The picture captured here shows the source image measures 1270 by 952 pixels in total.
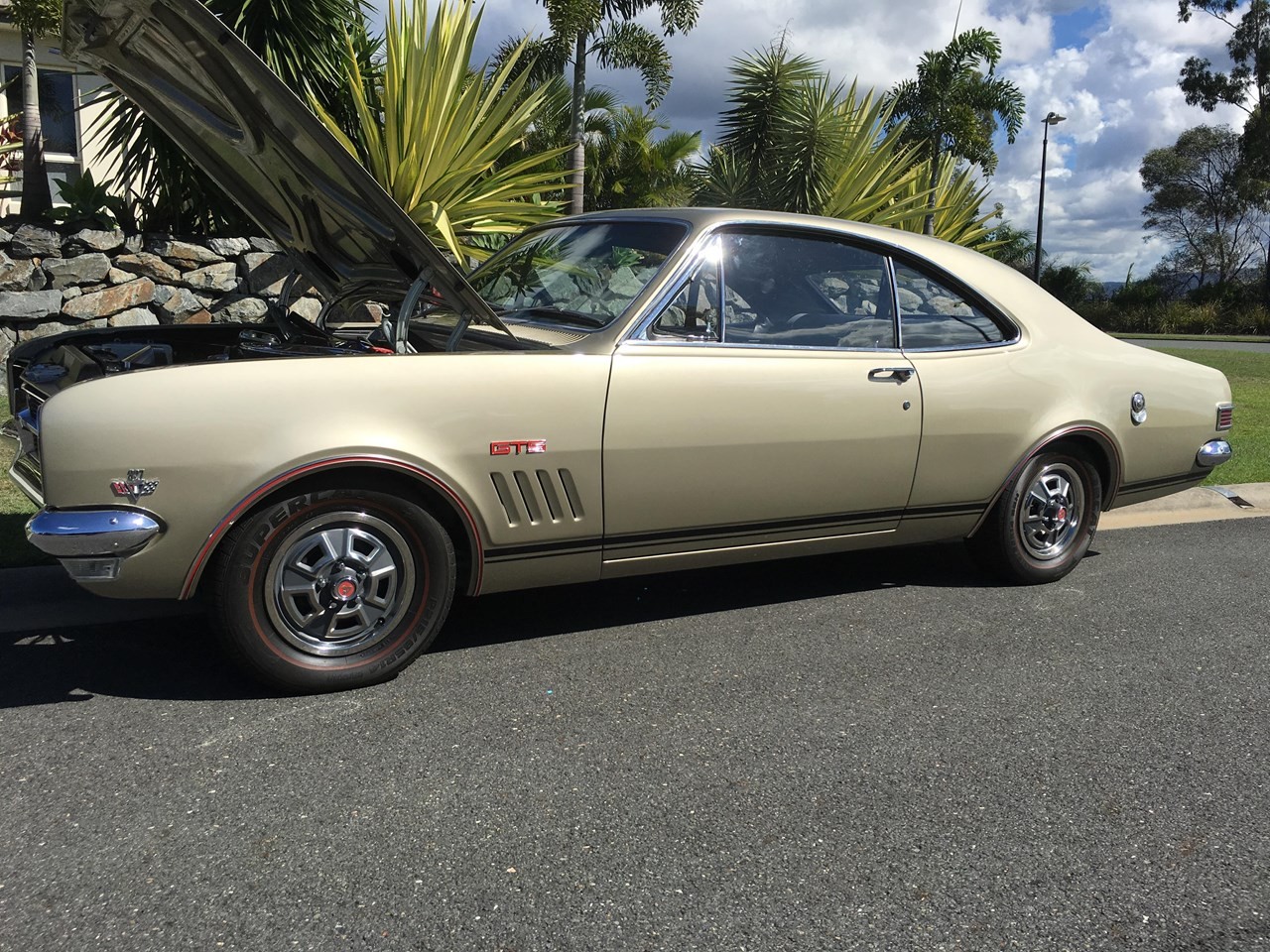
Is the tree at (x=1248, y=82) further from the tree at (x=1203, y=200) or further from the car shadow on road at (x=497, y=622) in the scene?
the car shadow on road at (x=497, y=622)

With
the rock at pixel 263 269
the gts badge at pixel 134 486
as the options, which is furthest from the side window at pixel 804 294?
the rock at pixel 263 269

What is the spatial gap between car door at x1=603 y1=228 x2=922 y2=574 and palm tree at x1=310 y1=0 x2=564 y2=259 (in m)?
4.25

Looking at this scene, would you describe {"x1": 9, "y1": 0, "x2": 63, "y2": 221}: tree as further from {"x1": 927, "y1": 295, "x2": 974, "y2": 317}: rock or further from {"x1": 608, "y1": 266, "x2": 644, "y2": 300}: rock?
{"x1": 927, "y1": 295, "x2": 974, "y2": 317}: rock

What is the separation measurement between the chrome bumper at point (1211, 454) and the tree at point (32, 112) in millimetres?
8276

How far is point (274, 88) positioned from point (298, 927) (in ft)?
7.40

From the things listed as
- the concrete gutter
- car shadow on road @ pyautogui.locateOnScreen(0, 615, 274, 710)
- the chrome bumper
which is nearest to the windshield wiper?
car shadow on road @ pyautogui.locateOnScreen(0, 615, 274, 710)

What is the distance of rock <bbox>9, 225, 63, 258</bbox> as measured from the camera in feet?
26.8

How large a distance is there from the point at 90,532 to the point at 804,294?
2.63 m

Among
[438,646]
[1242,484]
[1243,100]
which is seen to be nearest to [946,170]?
[1242,484]

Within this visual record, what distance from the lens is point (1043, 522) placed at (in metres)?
4.81

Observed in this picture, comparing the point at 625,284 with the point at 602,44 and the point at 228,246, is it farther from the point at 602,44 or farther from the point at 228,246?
the point at 602,44

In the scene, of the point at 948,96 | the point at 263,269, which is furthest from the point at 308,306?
the point at 948,96

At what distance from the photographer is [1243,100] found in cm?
4362

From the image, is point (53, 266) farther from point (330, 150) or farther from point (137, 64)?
point (330, 150)
